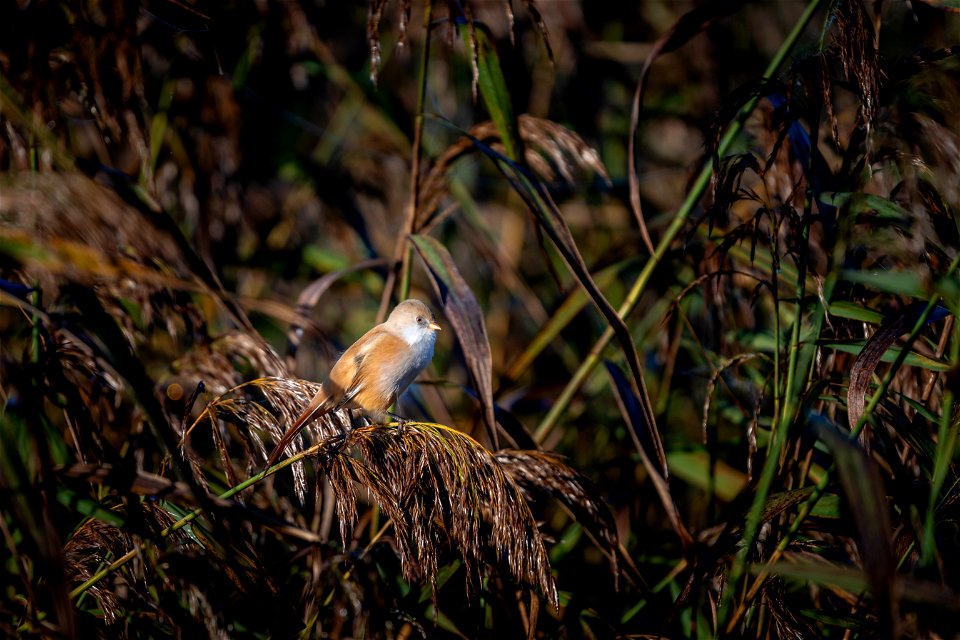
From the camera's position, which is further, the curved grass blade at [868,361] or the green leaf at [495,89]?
the green leaf at [495,89]

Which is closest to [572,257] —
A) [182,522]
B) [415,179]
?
[415,179]

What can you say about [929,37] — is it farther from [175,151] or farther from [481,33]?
[175,151]

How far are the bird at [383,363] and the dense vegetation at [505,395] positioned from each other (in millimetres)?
116

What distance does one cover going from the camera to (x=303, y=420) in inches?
72.8

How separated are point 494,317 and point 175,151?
7.21 ft

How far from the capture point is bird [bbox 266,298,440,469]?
2354mm

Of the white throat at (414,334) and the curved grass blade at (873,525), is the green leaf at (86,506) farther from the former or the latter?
the curved grass blade at (873,525)

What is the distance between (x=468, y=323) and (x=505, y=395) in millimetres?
1113

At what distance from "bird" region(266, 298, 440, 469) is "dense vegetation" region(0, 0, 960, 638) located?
0.12 metres

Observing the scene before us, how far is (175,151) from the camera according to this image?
3.54 meters

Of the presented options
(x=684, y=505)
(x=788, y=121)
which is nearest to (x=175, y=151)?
(x=788, y=121)

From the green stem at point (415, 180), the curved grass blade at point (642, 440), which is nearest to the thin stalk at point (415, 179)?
the green stem at point (415, 180)

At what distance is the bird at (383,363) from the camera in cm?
235

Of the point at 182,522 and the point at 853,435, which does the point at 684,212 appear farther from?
the point at 182,522
